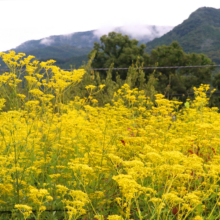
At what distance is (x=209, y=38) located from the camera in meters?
59.6

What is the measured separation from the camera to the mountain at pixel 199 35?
52844 mm

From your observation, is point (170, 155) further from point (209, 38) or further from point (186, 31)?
point (186, 31)

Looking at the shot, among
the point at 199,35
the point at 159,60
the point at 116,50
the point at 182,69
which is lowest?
the point at 182,69

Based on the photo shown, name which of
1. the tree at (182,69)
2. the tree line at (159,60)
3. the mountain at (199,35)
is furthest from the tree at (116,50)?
the mountain at (199,35)

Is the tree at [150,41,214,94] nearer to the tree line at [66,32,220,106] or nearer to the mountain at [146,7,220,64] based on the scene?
the tree line at [66,32,220,106]

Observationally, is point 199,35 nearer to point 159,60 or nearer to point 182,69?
point 159,60

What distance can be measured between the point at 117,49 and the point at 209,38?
4212cm

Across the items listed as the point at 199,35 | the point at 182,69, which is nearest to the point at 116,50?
the point at 182,69

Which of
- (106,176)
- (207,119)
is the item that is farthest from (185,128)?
(106,176)

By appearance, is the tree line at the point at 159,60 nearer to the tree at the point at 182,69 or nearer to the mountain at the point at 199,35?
the tree at the point at 182,69

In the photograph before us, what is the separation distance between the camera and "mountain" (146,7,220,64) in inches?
2080

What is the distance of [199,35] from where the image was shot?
2452 inches

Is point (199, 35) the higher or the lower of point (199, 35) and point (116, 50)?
the higher

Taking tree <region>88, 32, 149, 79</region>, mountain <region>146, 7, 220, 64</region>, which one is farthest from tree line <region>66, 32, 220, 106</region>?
mountain <region>146, 7, 220, 64</region>
